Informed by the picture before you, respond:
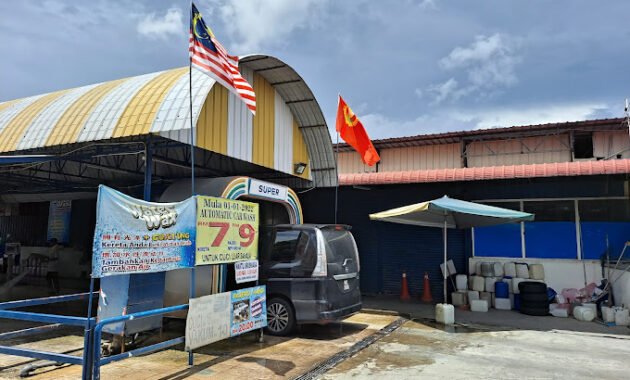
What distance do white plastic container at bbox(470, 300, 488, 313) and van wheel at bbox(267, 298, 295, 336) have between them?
17.3 ft

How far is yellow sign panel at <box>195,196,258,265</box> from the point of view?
6172 mm

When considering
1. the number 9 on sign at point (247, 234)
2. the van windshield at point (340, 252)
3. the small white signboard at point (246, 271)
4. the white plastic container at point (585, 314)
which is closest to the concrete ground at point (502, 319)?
the white plastic container at point (585, 314)

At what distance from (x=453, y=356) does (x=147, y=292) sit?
4.88 metres

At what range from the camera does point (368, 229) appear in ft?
44.9

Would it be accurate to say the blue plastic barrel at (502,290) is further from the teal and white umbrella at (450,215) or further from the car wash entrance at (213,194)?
the car wash entrance at (213,194)

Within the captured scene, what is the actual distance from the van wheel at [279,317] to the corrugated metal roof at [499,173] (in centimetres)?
525

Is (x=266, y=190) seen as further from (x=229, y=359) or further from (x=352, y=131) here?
(x=229, y=359)

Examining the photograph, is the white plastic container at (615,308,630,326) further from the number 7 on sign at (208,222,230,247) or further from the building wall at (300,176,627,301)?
the number 7 on sign at (208,222,230,247)

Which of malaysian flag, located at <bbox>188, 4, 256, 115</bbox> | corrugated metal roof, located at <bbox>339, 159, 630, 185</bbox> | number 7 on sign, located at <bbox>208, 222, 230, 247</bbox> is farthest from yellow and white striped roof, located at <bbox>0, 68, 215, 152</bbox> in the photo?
corrugated metal roof, located at <bbox>339, 159, 630, 185</bbox>

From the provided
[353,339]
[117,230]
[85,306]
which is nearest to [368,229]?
[353,339]

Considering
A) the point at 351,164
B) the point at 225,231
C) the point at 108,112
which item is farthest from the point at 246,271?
the point at 351,164

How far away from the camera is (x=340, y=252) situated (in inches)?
319

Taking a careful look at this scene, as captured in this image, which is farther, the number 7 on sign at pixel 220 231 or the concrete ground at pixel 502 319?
the concrete ground at pixel 502 319

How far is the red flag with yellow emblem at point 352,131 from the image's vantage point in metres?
10.5
